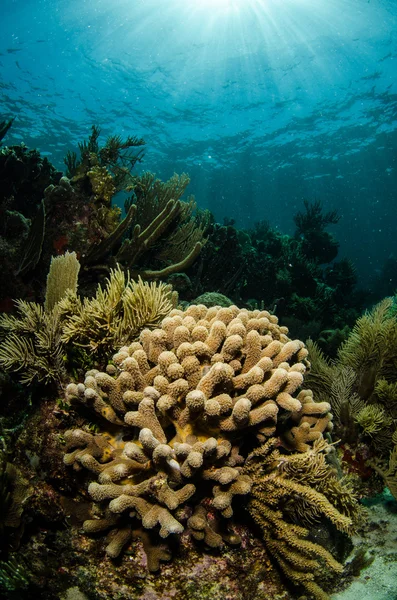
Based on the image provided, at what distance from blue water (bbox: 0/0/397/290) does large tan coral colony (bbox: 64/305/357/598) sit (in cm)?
2430

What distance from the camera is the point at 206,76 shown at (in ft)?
82.4

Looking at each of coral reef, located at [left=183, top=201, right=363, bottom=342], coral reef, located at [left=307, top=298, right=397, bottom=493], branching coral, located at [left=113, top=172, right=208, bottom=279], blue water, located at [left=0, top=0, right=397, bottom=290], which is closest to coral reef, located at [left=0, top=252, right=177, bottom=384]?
coral reef, located at [left=307, top=298, right=397, bottom=493]

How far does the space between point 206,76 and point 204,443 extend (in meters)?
30.0

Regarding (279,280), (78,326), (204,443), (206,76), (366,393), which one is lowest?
(366,393)

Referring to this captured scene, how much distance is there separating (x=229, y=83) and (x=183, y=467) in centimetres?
3087

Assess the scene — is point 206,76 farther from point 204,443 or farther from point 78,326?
point 204,443

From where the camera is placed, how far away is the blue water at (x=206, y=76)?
19.6m

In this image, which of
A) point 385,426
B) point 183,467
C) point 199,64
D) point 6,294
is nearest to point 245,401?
point 183,467

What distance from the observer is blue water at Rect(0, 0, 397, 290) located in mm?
19625

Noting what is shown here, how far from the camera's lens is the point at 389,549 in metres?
3.39

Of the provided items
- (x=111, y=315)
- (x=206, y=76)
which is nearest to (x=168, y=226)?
(x=111, y=315)

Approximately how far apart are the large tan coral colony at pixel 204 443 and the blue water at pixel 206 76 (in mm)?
24302

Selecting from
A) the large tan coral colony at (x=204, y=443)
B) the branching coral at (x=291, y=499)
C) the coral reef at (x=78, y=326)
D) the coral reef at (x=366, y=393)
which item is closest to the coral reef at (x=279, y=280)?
the coral reef at (x=366, y=393)

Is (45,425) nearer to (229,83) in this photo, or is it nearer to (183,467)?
(183,467)
